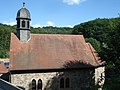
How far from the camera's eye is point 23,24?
25.1 m

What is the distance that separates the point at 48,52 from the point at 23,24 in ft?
14.1

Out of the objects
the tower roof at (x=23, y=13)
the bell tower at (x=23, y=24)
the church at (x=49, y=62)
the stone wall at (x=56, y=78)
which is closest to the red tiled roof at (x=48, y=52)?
the church at (x=49, y=62)

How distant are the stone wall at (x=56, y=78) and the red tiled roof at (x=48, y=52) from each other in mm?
857

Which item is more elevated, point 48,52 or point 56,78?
point 48,52

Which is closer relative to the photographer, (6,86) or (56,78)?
(6,86)

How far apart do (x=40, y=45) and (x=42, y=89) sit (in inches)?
201

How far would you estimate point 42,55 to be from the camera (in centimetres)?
2459

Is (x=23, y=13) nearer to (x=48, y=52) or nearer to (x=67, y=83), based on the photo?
(x=48, y=52)

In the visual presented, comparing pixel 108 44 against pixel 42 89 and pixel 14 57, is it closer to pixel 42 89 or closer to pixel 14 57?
pixel 42 89

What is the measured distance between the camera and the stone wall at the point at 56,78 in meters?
22.7

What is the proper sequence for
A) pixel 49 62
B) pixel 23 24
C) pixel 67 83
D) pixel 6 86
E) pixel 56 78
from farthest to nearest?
pixel 23 24
pixel 67 83
pixel 49 62
pixel 56 78
pixel 6 86

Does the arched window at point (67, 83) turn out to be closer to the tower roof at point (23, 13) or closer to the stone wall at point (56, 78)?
the stone wall at point (56, 78)

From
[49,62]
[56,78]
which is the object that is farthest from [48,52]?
[56,78]

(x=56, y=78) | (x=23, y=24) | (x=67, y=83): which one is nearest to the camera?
(x=56, y=78)
